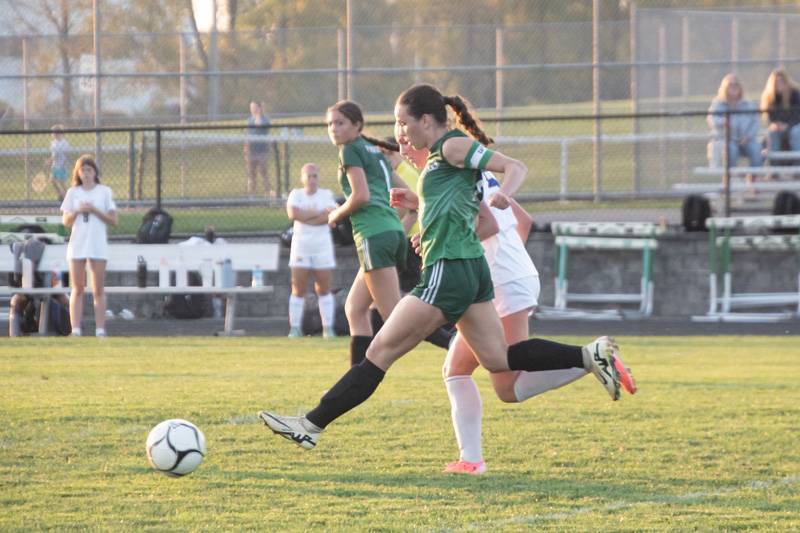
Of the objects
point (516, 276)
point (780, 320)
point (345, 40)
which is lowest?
point (780, 320)

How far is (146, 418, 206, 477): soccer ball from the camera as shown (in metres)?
6.37

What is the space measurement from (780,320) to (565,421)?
996 cm

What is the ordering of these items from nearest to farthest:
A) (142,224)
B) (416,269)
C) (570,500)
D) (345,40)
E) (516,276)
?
(570,500) → (516,276) → (416,269) → (142,224) → (345,40)

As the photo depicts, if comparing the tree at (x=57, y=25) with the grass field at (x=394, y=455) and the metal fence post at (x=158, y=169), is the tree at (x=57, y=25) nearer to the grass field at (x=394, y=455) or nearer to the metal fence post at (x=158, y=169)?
the metal fence post at (x=158, y=169)

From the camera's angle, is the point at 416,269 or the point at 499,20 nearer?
the point at 416,269

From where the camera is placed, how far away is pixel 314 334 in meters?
15.6

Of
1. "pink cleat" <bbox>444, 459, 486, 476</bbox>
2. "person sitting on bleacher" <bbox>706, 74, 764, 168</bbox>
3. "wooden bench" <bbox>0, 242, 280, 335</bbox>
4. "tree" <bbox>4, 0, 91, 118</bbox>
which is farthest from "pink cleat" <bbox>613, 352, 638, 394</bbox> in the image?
"tree" <bbox>4, 0, 91, 118</bbox>

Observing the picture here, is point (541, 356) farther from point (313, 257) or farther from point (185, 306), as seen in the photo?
point (185, 306)

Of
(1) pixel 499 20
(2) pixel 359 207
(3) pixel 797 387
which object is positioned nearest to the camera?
(2) pixel 359 207

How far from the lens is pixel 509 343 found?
6.76m

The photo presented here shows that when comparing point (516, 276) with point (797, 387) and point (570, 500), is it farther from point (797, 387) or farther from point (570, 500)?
point (797, 387)

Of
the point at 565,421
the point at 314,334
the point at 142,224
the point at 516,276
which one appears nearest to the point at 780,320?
the point at 314,334

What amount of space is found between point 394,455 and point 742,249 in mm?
12139

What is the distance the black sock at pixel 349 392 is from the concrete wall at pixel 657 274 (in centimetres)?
1148
